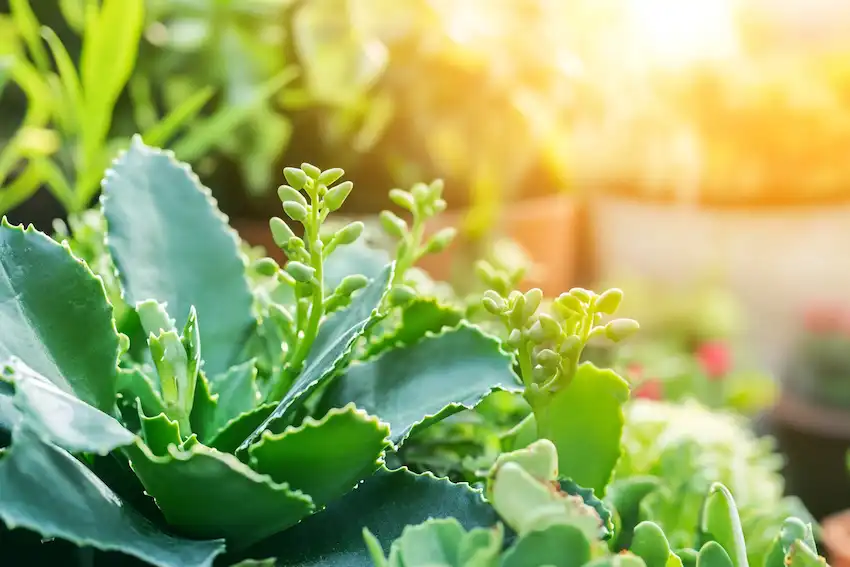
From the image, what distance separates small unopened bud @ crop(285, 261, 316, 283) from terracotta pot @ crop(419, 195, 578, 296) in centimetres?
46

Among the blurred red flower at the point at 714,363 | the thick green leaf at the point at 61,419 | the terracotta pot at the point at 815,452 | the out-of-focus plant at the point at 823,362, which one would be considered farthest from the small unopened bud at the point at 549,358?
the out-of-focus plant at the point at 823,362

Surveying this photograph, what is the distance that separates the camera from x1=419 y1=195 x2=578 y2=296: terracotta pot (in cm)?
70

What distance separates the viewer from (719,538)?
0.25m

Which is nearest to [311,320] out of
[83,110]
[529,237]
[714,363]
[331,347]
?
[331,347]

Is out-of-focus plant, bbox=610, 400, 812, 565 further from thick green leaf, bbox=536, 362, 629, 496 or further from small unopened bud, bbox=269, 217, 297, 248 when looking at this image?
small unopened bud, bbox=269, 217, 297, 248

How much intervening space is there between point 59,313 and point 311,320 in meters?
0.07

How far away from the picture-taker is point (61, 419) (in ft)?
0.59

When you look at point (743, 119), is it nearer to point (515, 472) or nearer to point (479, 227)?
point (479, 227)

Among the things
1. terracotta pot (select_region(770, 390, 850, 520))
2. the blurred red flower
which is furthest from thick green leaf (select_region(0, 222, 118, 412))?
terracotta pot (select_region(770, 390, 850, 520))

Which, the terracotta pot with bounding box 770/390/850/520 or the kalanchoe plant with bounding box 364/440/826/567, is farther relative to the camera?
the terracotta pot with bounding box 770/390/850/520

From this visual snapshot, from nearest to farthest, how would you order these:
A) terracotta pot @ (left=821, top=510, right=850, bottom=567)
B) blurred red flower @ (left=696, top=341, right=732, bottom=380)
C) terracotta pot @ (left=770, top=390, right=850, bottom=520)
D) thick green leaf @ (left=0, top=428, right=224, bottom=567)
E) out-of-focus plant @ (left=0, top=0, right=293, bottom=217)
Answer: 1. thick green leaf @ (left=0, top=428, right=224, bottom=567)
2. out-of-focus plant @ (left=0, top=0, right=293, bottom=217)
3. terracotta pot @ (left=821, top=510, right=850, bottom=567)
4. blurred red flower @ (left=696, top=341, right=732, bottom=380)
5. terracotta pot @ (left=770, top=390, right=850, bottom=520)

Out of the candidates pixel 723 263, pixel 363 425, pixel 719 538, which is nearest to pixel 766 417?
pixel 723 263

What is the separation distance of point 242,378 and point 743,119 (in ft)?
4.69

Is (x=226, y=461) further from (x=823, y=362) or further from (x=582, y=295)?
(x=823, y=362)
